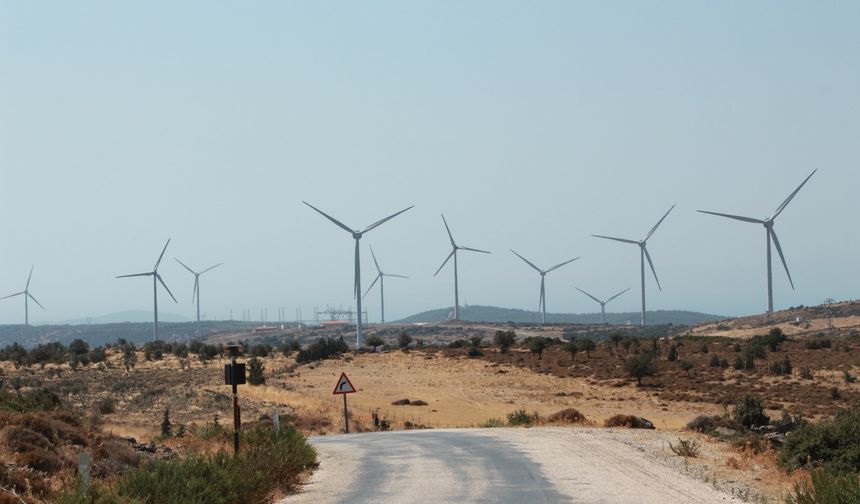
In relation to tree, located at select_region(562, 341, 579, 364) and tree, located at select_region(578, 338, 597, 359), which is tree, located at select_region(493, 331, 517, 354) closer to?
tree, located at select_region(562, 341, 579, 364)

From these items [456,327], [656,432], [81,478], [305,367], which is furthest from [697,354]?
[456,327]

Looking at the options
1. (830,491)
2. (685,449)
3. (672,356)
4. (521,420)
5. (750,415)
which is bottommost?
(521,420)

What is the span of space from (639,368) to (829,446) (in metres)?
48.8

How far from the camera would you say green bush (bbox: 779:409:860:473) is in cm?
2123

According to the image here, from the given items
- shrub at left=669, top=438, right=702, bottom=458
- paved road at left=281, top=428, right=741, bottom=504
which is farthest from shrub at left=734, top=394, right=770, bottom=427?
shrub at left=669, top=438, right=702, bottom=458

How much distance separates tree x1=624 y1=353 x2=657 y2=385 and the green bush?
47.1m

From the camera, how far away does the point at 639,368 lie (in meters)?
70.4

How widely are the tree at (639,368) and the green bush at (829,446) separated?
47054 mm

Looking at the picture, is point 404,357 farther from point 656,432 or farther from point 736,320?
point 736,320

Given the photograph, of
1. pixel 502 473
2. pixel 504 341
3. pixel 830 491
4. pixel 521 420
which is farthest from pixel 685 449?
pixel 504 341

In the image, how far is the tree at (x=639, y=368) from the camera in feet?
231

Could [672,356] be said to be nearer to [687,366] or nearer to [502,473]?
[687,366]

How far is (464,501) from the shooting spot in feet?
63.2

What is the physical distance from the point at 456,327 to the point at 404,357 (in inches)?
3949
